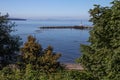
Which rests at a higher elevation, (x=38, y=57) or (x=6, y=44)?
(x=6, y=44)

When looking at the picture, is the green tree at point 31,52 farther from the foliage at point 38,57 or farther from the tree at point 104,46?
the tree at point 104,46

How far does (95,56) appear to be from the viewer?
21906 millimetres

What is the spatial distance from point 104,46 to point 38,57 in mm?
10639

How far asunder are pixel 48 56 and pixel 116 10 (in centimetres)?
1084

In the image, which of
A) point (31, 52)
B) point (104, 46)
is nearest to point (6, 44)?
point (31, 52)

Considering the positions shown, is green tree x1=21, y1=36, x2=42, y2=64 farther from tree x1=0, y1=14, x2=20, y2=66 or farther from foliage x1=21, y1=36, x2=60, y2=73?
tree x1=0, y1=14, x2=20, y2=66

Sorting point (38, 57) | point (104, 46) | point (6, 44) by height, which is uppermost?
point (104, 46)

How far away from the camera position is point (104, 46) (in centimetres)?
2123

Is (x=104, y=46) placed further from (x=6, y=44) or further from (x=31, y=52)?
(x=6, y=44)

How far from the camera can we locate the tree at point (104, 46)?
19.6 metres

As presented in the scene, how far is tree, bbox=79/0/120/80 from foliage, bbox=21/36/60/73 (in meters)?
6.45

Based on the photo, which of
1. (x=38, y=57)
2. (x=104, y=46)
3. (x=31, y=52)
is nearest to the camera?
(x=104, y=46)

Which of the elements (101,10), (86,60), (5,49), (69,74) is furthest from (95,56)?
(5,49)

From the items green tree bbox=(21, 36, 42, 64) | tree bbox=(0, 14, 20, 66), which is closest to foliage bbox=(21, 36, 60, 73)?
green tree bbox=(21, 36, 42, 64)
